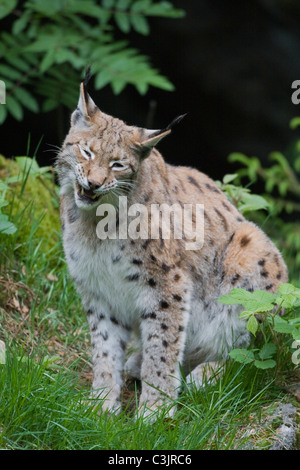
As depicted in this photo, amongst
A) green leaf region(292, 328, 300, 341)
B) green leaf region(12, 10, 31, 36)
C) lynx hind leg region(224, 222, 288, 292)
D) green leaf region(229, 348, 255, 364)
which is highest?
green leaf region(12, 10, 31, 36)

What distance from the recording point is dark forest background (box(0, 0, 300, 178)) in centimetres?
1047

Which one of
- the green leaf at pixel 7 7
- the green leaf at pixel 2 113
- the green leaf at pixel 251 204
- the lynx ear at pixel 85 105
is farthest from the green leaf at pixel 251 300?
the green leaf at pixel 7 7

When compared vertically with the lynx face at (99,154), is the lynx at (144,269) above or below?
below

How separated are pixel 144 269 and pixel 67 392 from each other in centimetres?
98

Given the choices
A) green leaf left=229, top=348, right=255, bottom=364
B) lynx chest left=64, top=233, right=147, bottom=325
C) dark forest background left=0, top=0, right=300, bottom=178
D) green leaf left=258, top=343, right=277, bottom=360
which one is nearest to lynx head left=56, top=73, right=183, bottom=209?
lynx chest left=64, top=233, right=147, bottom=325

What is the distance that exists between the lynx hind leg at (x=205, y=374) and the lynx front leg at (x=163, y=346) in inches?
5.3

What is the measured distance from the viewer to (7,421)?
404 centimetres

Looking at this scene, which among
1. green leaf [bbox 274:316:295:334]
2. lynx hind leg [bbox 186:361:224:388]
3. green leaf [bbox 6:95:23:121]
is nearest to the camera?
green leaf [bbox 274:316:295:334]

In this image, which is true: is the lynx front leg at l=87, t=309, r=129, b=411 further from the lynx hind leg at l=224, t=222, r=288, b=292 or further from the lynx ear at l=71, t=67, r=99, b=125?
the lynx ear at l=71, t=67, r=99, b=125

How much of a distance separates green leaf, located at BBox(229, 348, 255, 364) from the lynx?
391 millimetres

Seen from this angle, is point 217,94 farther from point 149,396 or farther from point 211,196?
point 149,396

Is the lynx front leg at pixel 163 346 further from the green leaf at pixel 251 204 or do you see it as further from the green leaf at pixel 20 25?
the green leaf at pixel 20 25

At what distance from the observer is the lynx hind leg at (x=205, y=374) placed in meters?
4.81

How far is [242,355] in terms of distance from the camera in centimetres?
467
